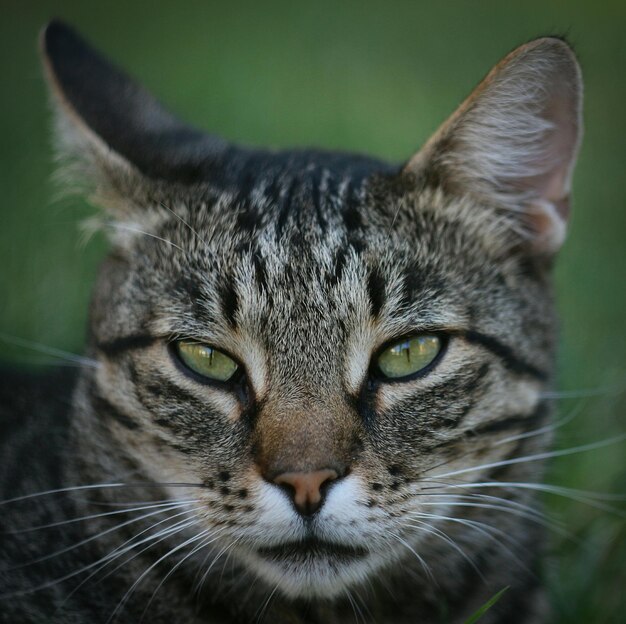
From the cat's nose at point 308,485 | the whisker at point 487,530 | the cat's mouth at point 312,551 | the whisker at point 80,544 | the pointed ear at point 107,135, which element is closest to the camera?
the cat's nose at point 308,485

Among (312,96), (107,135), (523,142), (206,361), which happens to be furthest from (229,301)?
(312,96)

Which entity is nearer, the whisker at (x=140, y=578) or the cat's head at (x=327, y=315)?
the cat's head at (x=327, y=315)

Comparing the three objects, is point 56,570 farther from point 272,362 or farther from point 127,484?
point 272,362

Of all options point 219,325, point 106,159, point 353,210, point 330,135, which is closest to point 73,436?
point 219,325

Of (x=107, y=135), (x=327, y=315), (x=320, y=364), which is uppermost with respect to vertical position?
(x=107, y=135)

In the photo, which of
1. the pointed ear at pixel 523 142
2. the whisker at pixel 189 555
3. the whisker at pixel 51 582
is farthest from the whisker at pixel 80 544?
the pointed ear at pixel 523 142

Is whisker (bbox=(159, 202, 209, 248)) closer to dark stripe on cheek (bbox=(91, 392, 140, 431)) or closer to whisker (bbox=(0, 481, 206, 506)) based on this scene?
dark stripe on cheek (bbox=(91, 392, 140, 431))

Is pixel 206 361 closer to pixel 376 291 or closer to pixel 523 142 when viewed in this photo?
pixel 376 291

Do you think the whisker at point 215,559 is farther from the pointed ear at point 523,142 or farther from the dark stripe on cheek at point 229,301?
the pointed ear at point 523,142
